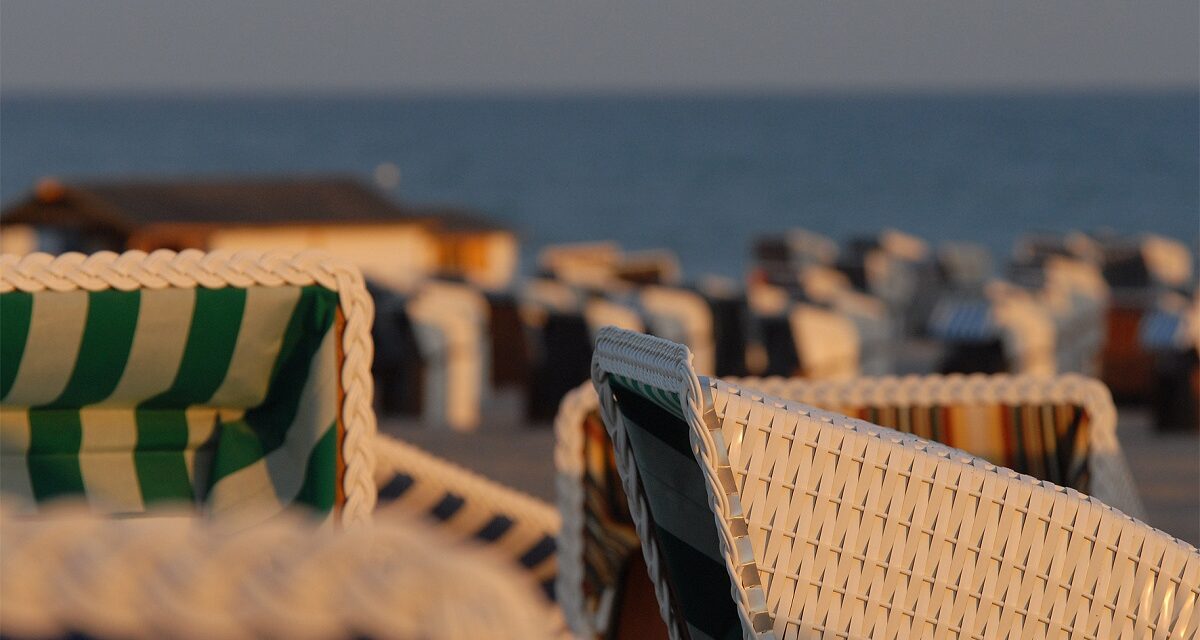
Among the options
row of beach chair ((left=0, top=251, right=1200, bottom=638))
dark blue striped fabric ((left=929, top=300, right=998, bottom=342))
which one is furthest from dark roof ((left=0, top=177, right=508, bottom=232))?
row of beach chair ((left=0, top=251, right=1200, bottom=638))

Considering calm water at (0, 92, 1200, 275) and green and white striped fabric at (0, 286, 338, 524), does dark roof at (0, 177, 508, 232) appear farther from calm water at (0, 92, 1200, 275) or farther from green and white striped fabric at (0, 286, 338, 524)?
calm water at (0, 92, 1200, 275)

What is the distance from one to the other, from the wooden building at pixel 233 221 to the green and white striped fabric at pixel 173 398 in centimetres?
1144

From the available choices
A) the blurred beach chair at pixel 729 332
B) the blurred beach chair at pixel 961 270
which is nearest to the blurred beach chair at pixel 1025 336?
the blurred beach chair at pixel 729 332

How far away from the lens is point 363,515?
196 cm

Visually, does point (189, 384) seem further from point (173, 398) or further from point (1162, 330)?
point (1162, 330)

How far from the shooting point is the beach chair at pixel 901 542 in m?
1.56

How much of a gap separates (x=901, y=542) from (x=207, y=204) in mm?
16551

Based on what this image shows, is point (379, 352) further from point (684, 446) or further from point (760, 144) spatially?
point (760, 144)

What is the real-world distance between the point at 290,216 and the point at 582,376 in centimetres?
732

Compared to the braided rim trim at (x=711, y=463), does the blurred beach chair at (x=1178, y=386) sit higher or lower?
lower

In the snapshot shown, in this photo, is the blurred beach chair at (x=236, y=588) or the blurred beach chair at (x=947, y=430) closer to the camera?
the blurred beach chair at (x=236, y=588)

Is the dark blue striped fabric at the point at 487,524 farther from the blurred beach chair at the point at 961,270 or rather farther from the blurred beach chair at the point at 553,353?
the blurred beach chair at the point at 961,270

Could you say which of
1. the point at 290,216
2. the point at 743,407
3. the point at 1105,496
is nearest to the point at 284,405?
the point at 743,407

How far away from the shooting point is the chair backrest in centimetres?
189
